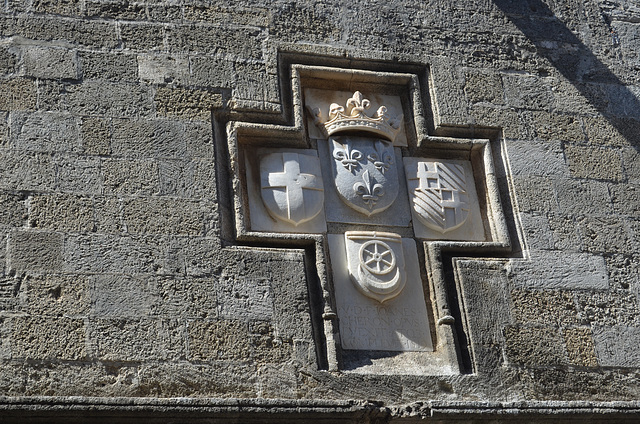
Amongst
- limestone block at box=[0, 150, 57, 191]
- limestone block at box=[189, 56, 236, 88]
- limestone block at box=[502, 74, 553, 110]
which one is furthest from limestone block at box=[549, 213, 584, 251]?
limestone block at box=[0, 150, 57, 191]

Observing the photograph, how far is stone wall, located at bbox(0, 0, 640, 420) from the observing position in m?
4.19

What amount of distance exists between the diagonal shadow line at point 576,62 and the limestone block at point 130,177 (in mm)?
2150

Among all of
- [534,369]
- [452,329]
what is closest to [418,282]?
[452,329]

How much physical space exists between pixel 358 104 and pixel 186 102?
0.80 m

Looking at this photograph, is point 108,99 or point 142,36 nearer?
point 108,99

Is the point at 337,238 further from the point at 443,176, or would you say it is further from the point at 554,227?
the point at 554,227

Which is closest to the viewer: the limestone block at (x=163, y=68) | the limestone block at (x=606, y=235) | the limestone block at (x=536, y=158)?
the limestone block at (x=163, y=68)

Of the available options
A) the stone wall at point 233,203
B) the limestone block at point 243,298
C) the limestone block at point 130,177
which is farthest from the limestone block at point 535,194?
the limestone block at point 130,177

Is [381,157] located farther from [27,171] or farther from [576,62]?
[27,171]

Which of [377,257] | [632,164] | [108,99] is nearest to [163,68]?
[108,99]

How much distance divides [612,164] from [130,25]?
2361mm

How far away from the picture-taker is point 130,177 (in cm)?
453

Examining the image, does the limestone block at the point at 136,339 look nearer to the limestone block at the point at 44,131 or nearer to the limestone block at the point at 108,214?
the limestone block at the point at 108,214

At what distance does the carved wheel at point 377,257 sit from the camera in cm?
461
